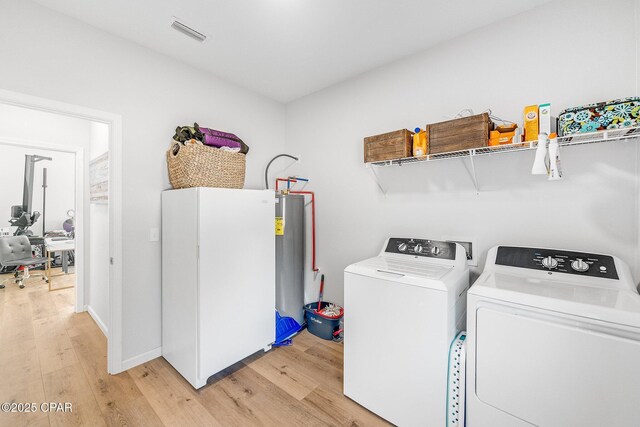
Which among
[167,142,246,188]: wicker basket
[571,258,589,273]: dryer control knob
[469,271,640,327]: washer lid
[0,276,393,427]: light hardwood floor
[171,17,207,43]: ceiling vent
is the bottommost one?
[0,276,393,427]: light hardwood floor

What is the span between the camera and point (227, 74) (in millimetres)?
2594

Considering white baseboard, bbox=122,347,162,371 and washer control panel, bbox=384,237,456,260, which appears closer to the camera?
washer control panel, bbox=384,237,456,260

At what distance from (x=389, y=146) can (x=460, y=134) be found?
0.51 m

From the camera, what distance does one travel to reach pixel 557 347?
1098 mm

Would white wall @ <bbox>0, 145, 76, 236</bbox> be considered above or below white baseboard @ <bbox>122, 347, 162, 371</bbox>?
above

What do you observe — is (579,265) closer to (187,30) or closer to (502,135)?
(502,135)

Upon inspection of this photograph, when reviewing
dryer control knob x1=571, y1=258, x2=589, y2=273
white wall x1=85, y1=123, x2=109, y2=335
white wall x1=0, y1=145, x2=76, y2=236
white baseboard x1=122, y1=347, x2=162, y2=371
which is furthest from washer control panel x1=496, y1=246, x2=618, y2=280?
white wall x1=0, y1=145, x2=76, y2=236

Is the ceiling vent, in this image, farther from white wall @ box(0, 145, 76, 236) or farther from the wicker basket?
white wall @ box(0, 145, 76, 236)

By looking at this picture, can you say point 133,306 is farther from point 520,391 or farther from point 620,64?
point 620,64

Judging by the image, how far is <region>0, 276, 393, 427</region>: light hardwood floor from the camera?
162 cm

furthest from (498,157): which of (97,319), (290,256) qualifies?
(97,319)

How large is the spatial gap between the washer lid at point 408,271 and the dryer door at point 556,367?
26 cm

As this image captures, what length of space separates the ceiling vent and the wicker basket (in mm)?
823

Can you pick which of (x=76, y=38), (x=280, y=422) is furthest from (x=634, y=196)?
(x=76, y=38)
